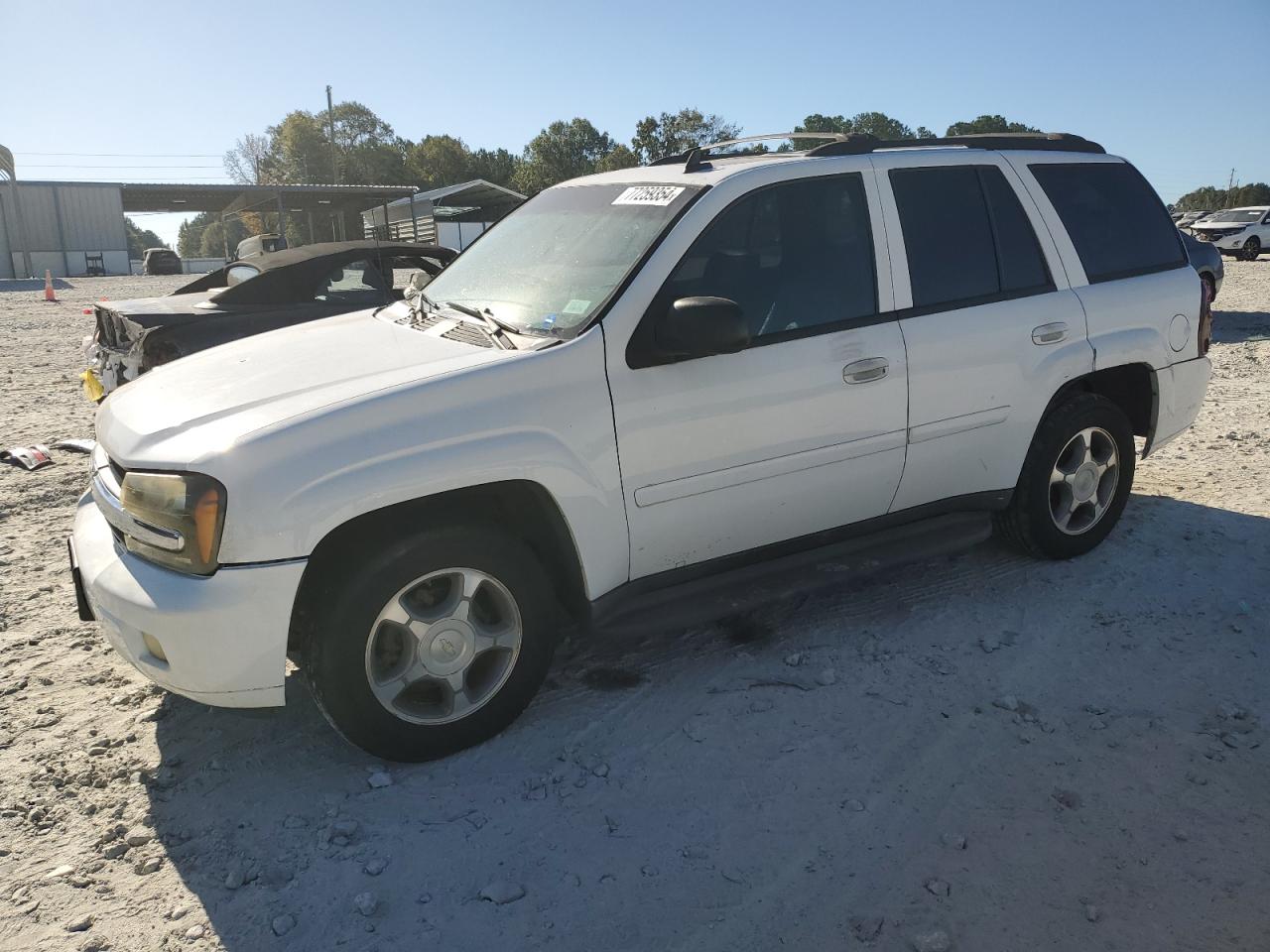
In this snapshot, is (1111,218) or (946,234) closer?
(946,234)

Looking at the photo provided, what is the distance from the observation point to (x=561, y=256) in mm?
3746

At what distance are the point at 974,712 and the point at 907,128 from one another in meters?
110

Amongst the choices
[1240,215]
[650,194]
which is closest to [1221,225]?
[1240,215]

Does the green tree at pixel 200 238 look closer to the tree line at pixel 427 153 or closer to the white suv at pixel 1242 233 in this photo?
the tree line at pixel 427 153

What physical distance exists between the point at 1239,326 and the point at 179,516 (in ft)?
43.8

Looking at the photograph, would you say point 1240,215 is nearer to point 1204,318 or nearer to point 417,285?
point 1204,318

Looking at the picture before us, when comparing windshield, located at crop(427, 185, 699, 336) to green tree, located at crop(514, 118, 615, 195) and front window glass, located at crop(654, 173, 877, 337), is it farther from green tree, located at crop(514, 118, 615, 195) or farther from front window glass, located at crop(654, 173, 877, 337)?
green tree, located at crop(514, 118, 615, 195)

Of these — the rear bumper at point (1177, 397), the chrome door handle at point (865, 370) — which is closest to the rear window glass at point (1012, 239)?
the chrome door handle at point (865, 370)

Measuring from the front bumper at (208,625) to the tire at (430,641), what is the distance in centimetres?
16

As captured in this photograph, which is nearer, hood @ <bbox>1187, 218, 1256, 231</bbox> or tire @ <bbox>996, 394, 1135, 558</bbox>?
tire @ <bbox>996, 394, 1135, 558</bbox>

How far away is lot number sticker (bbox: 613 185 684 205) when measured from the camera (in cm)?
361

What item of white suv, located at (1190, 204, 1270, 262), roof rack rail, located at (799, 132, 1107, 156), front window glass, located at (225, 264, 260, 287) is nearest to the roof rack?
roof rack rail, located at (799, 132, 1107, 156)

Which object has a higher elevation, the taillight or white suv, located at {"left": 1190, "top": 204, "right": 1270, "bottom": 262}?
white suv, located at {"left": 1190, "top": 204, "right": 1270, "bottom": 262}

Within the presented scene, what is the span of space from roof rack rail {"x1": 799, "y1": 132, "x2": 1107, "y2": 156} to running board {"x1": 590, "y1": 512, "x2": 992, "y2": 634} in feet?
5.17
